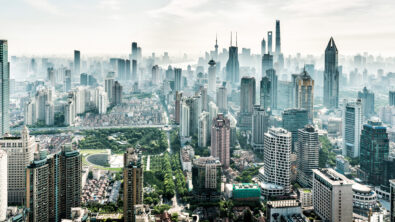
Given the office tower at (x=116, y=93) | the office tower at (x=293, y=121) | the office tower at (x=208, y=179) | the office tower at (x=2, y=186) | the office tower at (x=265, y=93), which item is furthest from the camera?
the office tower at (x=116, y=93)

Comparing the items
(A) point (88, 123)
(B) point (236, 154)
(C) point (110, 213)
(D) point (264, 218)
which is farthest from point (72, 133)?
(D) point (264, 218)

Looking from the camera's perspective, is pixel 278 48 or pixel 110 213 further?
pixel 278 48

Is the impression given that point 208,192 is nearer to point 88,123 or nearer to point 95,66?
point 88,123

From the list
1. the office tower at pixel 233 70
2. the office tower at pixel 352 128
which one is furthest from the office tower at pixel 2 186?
the office tower at pixel 233 70

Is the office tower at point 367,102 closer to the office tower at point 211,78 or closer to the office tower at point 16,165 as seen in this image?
A: the office tower at point 211,78

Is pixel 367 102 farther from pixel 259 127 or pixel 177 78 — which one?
pixel 177 78

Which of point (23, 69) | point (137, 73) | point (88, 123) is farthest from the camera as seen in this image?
point (137, 73)

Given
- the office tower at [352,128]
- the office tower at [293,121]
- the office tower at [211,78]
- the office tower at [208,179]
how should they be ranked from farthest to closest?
the office tower at [211,78] → the office tower at [293,121] → the office tower at [352,128] → the office tower at [208,179]
